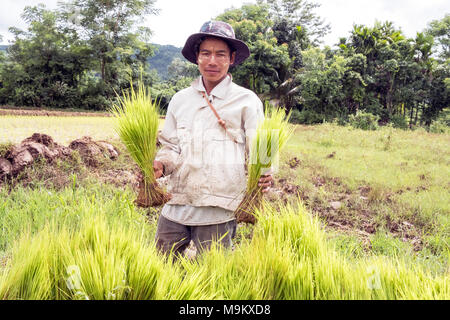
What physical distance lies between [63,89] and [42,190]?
62.6ft

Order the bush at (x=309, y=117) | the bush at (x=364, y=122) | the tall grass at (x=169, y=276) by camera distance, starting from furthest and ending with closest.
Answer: the bush at (x=309, y=117) → the bush at (x=364, y=122) → the tall grass at (x=169, y=276)

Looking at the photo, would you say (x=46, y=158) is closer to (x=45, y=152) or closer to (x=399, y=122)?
(x=45, y=152)

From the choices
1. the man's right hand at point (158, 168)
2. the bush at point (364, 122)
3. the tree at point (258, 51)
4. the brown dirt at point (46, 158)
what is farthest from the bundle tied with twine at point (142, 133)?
the bush at point (364, 122)

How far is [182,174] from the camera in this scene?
171 cm

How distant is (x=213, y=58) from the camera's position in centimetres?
163

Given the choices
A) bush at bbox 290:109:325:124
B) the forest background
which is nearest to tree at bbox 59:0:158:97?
the forest background

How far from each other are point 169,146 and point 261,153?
0.59 m

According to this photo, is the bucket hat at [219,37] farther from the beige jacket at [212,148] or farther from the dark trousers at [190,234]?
the dark trousers at [190,234]

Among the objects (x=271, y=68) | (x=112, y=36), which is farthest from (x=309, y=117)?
(x=112, y=36)

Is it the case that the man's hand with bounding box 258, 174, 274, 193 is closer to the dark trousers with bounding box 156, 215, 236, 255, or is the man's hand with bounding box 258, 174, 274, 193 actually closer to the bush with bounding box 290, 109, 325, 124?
the dark trousers with bounding box 156, 215, 236, 255

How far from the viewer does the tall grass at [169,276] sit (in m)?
0.88

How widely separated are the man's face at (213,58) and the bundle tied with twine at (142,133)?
1.18ft

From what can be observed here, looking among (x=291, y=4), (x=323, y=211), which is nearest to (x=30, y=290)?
(x=323, y=211)

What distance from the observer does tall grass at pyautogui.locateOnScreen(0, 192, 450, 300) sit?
88 centimetres
